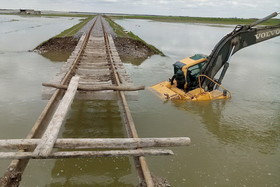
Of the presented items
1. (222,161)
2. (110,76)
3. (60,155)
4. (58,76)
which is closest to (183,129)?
(222,161)

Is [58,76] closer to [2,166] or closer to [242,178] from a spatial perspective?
[2,166]

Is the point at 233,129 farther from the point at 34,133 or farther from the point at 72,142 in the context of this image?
the point at 34,133

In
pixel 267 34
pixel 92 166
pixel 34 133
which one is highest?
pixel 267 34

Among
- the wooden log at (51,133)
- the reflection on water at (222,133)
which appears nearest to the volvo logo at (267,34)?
the reflection on water at (222,133)

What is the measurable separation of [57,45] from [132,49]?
6147 mm

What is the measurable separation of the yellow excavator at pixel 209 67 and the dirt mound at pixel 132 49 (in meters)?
9.10

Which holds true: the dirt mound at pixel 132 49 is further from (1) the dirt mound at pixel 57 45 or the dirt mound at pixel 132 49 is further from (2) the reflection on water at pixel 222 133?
(2) the reflection on water at pixel 222 133

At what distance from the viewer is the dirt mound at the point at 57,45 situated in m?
19.9


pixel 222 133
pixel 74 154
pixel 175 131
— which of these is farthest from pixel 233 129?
pixel 74 154

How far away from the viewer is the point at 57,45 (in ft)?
68.2

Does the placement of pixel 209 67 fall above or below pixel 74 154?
above

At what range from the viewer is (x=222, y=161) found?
6.36 m

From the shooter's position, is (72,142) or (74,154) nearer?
(74,154)

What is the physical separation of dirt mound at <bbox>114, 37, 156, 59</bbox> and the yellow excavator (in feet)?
29.9
